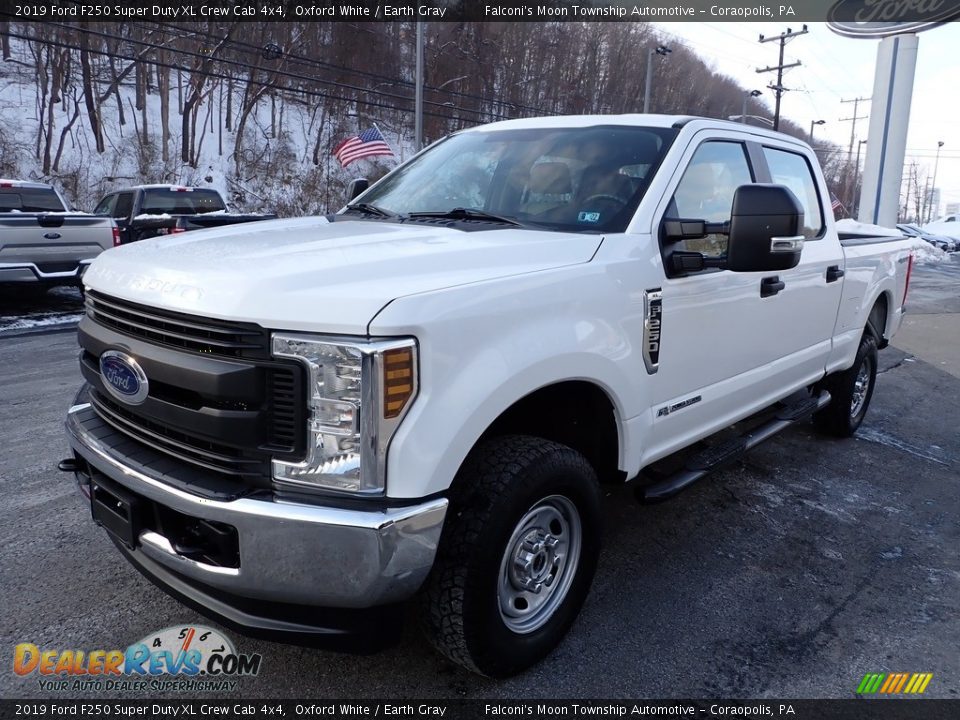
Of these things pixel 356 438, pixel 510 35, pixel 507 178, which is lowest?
pixel 356 438

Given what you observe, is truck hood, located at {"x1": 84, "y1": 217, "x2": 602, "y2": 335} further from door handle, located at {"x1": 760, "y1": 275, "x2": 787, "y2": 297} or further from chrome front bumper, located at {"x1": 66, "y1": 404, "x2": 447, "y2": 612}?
door handle, located at {"x1": 760, "y1": 275, "x2": 787, "y2": 297}

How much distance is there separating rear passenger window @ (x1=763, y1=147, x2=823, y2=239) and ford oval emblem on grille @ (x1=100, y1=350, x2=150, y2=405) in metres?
3.31

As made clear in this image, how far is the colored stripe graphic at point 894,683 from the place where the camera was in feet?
8.20

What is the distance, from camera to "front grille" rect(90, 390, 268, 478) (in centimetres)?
198

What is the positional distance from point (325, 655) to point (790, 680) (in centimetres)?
166

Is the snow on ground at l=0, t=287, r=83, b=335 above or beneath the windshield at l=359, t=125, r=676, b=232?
beneath

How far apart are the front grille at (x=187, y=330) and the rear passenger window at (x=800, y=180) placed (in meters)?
3.10

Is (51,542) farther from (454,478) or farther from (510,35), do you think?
(510,35)

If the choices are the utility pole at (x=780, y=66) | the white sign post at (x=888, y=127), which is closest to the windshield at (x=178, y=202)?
the white sign post at (x=888, y=127)

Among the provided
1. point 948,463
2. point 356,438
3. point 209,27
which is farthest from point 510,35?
point 356,438

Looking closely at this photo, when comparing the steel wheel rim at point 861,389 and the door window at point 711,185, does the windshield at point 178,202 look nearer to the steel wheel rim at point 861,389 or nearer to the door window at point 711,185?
the steel wheel rim at point 861,389

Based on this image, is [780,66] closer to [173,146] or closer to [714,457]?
[173,146]

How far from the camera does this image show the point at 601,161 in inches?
124

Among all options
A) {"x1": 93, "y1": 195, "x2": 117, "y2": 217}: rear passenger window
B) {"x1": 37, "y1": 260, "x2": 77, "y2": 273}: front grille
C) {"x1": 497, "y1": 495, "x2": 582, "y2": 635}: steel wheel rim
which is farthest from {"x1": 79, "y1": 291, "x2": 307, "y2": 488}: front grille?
{"x1": 93, "y1": 195, "x2": 117, "y2": 217}: rear passenger window
